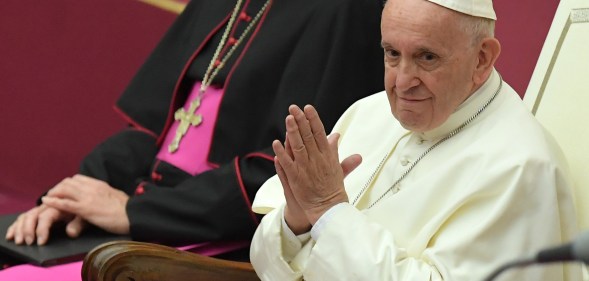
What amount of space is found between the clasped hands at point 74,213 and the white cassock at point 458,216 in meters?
0.88

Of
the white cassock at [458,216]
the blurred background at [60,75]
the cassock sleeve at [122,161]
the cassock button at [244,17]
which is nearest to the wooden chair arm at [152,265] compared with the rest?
the white cassock at [458,216]

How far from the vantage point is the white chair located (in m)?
3.07

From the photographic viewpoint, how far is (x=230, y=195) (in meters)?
3.63

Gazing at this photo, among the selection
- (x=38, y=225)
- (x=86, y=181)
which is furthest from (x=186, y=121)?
(x=38, y=225)

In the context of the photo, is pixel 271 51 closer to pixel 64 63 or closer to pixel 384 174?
pixel 384 174

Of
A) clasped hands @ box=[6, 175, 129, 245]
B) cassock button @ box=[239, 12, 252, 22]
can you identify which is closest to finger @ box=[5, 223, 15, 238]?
clasped hands @ box=[6, 175, 129, 245]

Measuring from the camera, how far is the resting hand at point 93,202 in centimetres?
374

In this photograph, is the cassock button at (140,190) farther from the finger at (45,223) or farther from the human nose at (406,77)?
the human nose at (406,77)

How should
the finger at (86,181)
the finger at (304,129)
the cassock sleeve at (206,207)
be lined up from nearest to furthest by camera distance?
the finger at (304,129) < the cassock sleeve at (206,207) < the finger at (86,181)

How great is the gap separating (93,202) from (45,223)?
0.17 metres

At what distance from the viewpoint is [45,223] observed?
12.2 ft

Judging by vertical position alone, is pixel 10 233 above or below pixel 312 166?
below

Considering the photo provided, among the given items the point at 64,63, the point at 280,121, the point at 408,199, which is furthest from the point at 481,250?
the point at 64,63

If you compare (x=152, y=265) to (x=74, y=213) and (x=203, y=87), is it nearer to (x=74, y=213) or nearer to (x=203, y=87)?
(x=74, y=213)
